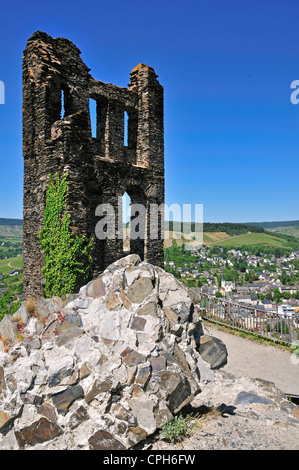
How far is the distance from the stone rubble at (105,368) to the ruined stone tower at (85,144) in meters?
6.48

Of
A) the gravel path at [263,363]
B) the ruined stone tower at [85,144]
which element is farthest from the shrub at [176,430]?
the ruined stone tower at [85,144]

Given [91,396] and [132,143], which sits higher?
[132,143]

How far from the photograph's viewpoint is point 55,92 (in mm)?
12375

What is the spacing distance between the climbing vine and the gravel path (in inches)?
189

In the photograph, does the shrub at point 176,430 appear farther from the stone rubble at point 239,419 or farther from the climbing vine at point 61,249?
the climbing vine at point 61,249

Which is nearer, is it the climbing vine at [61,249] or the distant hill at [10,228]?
the climbing vine at [61,249]

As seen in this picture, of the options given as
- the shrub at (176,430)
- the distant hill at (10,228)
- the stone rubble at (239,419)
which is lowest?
the stone rubble at (239,419)

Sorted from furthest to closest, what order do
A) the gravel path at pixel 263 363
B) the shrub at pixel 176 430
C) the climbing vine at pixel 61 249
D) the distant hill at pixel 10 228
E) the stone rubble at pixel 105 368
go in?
the distant hill at pixel 10 228 → the climbing vine at pixel 61 249 → the gravel path at pixel 263 363 → the shrub at pixel 176 430 → the stone rubble at pixel 105 368

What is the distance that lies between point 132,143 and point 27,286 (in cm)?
857

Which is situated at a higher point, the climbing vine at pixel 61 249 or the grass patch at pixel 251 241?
the climbing vine at pixel 61 249

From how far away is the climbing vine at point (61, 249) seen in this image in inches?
433
